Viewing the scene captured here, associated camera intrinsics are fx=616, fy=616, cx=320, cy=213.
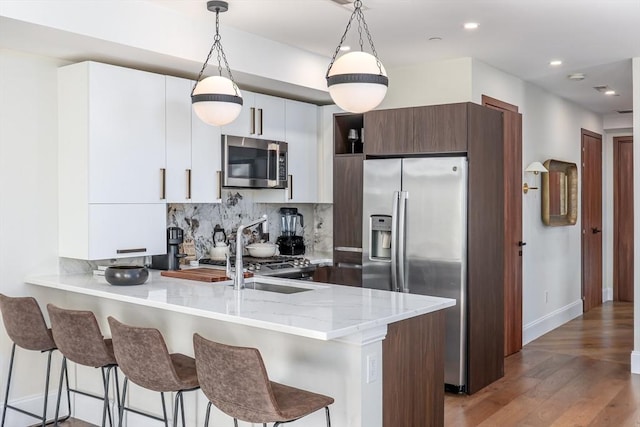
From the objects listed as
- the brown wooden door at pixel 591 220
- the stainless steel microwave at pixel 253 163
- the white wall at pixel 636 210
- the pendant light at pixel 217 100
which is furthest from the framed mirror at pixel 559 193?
the pendant light at pixel 217 100

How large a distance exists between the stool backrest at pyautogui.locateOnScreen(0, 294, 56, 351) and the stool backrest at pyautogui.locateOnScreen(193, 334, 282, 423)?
140cm

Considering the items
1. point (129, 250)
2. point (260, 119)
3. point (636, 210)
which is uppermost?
point (260, 119)

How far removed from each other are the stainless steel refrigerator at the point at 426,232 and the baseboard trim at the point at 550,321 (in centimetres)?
198

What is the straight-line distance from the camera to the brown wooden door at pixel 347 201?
5.20 meters

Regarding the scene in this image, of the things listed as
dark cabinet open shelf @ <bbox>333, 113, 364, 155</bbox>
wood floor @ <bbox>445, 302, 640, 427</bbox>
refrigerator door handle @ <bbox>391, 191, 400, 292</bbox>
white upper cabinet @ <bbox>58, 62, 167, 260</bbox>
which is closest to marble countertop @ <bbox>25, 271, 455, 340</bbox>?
white upper cabinet @ <bbox>58, 62, 167, 260</bbox>

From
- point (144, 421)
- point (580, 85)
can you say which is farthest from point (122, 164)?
point (580, 85)

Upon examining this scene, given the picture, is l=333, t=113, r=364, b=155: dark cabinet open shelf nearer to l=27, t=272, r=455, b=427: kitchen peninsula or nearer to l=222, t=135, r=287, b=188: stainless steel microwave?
l=222, t=135, r=287, b=188: stainless steel microwave

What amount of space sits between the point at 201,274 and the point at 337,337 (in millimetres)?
1706

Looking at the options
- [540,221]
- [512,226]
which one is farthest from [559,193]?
[512,226]

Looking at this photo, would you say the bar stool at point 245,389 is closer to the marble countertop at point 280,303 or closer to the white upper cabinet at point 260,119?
the marble countertop at point 280,303

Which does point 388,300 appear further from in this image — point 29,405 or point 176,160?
point 29,405

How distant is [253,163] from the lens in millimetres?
4832

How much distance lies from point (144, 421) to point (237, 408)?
4.70ft

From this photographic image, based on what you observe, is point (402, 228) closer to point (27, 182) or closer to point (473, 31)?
point (473, 31)
